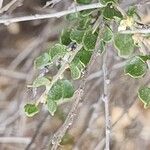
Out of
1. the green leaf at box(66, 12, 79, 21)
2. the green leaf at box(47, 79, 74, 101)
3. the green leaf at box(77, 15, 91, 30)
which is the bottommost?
the green leaf at box(47, 79, 74, 101)

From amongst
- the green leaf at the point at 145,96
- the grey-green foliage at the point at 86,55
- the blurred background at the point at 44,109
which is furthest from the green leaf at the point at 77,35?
the blurred background at the point at 44,109

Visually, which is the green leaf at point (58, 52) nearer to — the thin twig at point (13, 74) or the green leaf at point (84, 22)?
the green leaf at point (84, 22)

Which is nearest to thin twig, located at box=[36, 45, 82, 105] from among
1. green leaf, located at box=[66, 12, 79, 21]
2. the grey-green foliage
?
the grey-green foliage

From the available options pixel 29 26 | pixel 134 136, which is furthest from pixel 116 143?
pixel 29 26

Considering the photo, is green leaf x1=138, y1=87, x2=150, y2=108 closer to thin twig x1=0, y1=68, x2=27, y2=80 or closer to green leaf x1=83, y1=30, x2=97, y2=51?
green leaf x1=83, y1=30, x2=97, y2=51

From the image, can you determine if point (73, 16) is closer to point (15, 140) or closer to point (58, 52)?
point (58, 52)

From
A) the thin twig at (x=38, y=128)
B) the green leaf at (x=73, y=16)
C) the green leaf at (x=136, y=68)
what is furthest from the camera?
the thin twig at (x=38, y=128)

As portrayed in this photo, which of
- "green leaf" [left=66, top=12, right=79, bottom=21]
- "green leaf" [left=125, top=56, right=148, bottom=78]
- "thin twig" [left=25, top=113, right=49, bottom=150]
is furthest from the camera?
"thin twig" [left=25, top=113, right=49, bottom=150]
